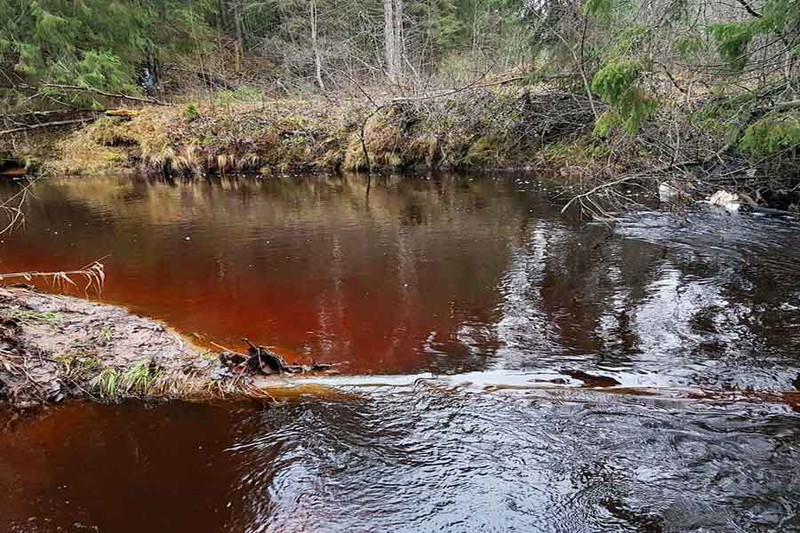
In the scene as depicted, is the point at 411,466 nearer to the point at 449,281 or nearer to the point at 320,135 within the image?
the point at 449,281

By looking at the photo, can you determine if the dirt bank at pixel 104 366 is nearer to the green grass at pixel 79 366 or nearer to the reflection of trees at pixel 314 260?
the green grass at pixel 79 366

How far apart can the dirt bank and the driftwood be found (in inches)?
1.1

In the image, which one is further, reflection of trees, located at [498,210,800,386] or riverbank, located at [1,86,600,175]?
riverbank, located at [1,86,600,175]

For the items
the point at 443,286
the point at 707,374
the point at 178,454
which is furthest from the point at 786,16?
the point at 178,454

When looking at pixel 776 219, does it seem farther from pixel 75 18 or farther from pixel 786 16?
pixel 75 18

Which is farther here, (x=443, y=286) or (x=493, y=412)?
(x=443, y=286)

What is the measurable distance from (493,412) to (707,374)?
5.68 ft

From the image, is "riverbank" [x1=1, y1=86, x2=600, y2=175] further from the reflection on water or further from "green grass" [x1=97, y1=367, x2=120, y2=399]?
the reflection on water

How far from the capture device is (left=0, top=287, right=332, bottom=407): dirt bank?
3.97 meters

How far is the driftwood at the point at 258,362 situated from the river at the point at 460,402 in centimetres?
35

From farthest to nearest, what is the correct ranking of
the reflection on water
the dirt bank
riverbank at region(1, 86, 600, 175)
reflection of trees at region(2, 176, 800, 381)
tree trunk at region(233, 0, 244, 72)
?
1. tree trunk at region(233, 0, 244, 72)
2. riverbank at region(1, 86, 600, 175)
3. reflection of trees at region(2, 176, 800, 381)
4. the dirt bank
5. the reflection on water

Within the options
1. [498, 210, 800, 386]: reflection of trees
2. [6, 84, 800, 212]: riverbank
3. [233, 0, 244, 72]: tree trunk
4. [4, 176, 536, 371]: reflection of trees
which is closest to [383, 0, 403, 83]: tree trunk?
[6, 84, 800, 212]: riverbank

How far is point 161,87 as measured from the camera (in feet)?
74.7

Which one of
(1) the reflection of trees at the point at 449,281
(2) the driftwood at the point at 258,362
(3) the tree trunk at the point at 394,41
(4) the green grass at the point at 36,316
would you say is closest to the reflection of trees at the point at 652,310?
(1) the reflection of trees at the point at 449,281
